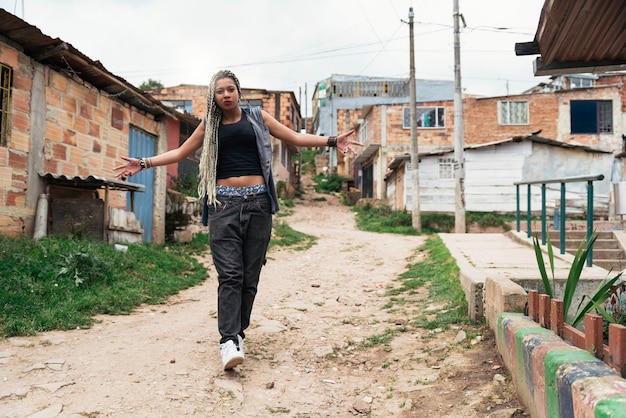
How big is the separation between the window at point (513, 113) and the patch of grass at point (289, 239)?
41.6ft

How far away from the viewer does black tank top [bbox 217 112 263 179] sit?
337 cm

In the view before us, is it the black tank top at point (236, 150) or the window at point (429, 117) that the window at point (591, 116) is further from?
the black tank top at point (236, 150)

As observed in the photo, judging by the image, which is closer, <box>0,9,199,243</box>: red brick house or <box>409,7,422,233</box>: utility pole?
<box>0,9,199,243</box>: red brick house

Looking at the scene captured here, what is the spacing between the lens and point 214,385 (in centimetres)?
288

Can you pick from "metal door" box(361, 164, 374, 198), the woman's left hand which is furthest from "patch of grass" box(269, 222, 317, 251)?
"metal door" box(361, 164, 374, 198)

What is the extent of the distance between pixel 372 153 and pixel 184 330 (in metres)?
21.9

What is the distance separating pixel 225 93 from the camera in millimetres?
3324

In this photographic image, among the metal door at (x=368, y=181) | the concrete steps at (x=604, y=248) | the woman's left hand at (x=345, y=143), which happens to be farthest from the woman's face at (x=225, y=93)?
the metal door at (x=368, y=181)

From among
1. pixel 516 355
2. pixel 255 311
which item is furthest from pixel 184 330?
pixel 516 355

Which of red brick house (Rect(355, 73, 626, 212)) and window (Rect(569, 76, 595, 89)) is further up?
window (Rect(569, 76, 595, 89))

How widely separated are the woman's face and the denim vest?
6.4 inches

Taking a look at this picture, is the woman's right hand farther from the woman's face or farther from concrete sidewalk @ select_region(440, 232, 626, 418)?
concrete sidewalk @ select_region(440, 232, 626, 418)

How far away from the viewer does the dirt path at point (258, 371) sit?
8.57ft

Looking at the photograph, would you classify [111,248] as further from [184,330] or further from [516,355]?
[516,355]
